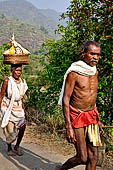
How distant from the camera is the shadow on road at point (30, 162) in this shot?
14.5 ft

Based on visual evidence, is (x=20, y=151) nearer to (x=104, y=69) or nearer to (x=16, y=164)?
(x=16, y=164)

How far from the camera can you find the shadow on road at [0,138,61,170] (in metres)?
4.41

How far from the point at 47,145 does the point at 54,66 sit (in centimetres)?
171

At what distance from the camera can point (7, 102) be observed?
15.7ft

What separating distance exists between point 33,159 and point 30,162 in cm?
16

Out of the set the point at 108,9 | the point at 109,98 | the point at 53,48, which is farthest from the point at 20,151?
the point at 108,9

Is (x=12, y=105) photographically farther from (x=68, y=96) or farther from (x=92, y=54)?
(x=92, y=54)

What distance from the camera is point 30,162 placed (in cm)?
462

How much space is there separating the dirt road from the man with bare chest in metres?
1.09

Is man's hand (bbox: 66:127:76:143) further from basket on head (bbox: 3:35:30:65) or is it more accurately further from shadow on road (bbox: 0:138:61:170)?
basket on head (bbox: 3:35:30:65)

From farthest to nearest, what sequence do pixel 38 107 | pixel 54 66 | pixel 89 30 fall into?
pixel 38 107, pixel 54 66, pixel 89 30

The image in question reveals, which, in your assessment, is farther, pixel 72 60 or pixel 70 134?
pixel 72 60

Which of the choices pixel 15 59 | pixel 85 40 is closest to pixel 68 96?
pixel 15 59

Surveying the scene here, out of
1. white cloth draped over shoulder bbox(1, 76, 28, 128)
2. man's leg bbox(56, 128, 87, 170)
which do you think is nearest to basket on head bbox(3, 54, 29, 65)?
white cloth draped over shoulder bbox(1, 76, 28, 128)
